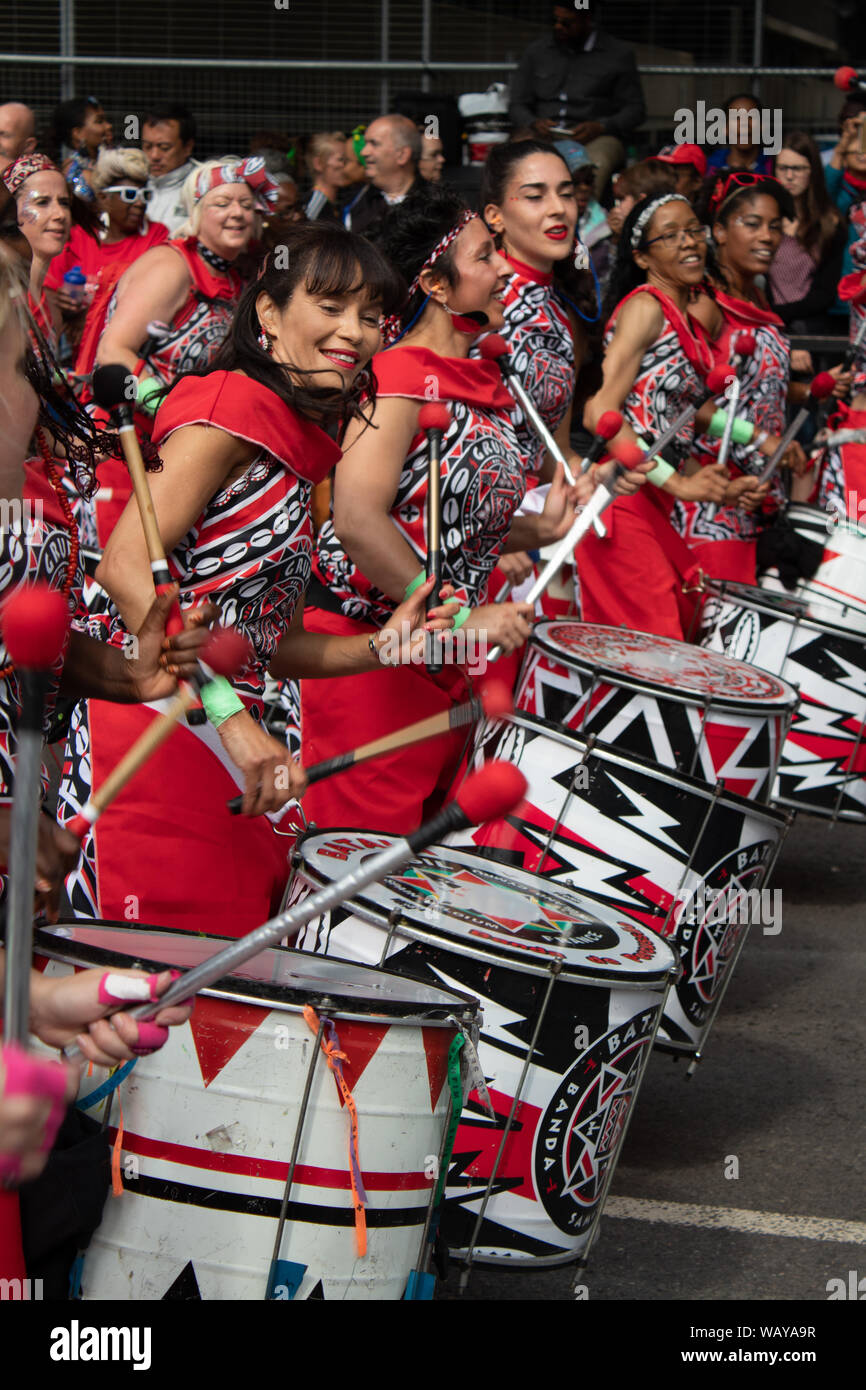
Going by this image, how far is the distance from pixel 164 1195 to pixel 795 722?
3492 millimetres

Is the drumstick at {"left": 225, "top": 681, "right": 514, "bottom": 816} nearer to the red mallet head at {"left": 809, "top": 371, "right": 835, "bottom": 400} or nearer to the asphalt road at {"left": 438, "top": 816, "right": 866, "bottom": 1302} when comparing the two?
the asphalt road at {"left": 438, "top": 816, "right": 866, "bottom": 1302}

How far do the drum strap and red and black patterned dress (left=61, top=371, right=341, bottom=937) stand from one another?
0.73 metres

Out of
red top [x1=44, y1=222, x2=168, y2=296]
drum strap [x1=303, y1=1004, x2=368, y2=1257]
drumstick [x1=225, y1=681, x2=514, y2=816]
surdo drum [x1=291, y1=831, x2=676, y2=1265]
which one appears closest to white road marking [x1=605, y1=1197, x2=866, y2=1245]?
surdo drum [x1=291, y1=831, x2=676, y2=1265]

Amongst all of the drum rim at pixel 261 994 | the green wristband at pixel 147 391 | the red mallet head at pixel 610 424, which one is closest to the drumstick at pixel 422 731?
the drum rim at pixel 261 994

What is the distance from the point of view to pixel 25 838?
136cm

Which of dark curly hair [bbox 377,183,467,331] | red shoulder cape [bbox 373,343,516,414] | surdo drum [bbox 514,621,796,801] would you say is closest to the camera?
red shoulder cape [bbox 373,343,516,414]

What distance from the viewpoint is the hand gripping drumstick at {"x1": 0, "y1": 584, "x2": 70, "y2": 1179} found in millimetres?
1355

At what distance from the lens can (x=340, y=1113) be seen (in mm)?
2039

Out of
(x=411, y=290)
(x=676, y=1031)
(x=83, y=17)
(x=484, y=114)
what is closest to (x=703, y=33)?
(x=484, y=114)

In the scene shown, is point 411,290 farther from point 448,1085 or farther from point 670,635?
point 448,1085

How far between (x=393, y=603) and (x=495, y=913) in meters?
1.01

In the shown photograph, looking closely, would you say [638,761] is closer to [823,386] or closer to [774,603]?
[774,603]

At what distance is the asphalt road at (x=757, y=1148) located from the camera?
9.93 ft
